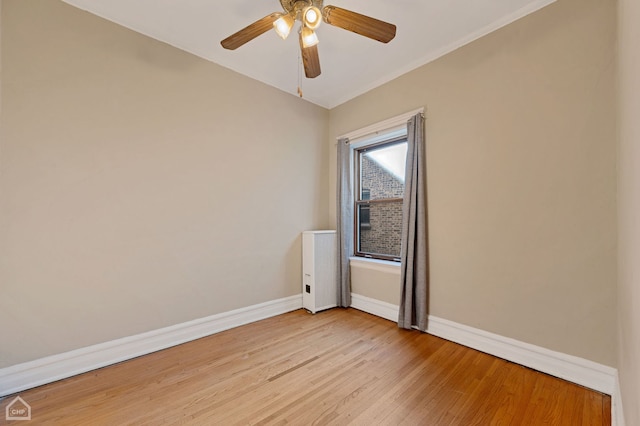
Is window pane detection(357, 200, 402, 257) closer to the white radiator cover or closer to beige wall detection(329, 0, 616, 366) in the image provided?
the white radiator cover

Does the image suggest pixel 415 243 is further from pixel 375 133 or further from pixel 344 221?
pixel 375 133

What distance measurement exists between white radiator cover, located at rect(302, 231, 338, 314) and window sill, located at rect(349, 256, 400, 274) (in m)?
0.28

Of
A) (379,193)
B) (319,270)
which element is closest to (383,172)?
(379,193)

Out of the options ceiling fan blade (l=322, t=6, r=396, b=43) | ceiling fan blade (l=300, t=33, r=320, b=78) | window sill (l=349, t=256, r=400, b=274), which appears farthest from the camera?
window sill (l=349, t=256, r=400, b=274)

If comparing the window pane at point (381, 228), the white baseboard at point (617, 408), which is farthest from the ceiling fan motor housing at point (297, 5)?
the white baseboard at point (617, 408)

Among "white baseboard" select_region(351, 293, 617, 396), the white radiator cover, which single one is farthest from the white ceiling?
"white baseboard" select_region(351, 293, 617, 396)

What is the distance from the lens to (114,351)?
6.61 feet

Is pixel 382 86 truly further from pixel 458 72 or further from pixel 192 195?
pixel 192 195

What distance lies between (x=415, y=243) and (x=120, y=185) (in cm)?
276

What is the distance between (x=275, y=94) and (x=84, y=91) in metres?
1.79

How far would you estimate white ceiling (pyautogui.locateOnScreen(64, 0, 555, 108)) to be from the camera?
1.93m

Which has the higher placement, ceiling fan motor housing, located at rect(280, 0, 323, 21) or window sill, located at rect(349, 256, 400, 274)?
ceiling fan motor housing, located at rect(280, 0, 323, 21)

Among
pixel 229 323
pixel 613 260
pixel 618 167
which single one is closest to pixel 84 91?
pixel 229 323

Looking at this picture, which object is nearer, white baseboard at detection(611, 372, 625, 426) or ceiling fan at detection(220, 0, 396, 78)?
white baseboard at detection(611, 372, 625, 426)
